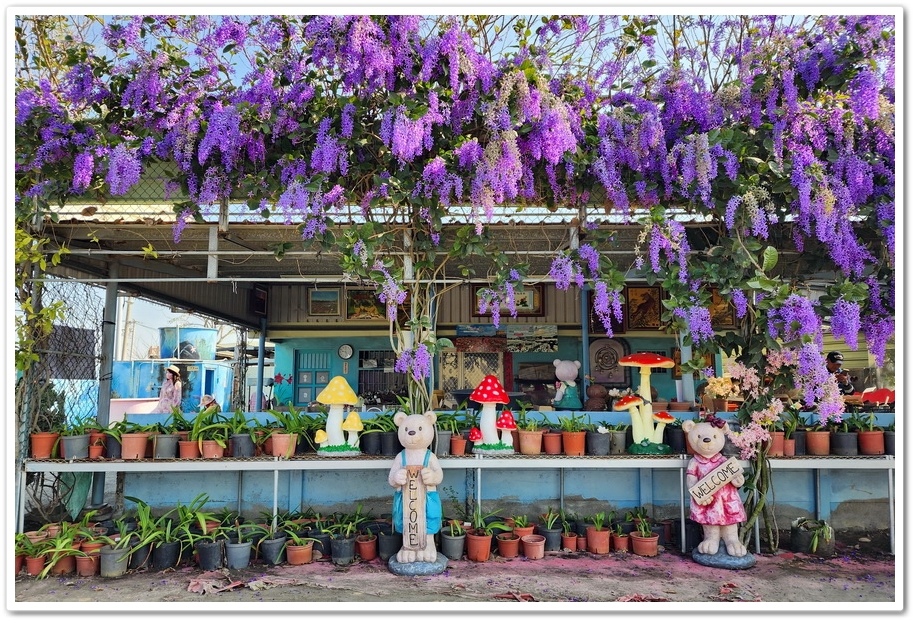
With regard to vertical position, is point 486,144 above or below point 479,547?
above

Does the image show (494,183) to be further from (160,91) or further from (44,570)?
(44,570)

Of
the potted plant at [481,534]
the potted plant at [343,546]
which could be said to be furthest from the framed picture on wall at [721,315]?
the potted plant at [343,546]

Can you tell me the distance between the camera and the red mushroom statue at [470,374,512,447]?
191 inches

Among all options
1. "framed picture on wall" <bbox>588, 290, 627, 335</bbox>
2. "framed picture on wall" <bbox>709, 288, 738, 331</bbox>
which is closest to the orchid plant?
"framed picture on wall" <bbox>709, 288, 738, 331</bbox>

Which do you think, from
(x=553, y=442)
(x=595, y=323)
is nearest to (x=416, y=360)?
(x=553, y=442)

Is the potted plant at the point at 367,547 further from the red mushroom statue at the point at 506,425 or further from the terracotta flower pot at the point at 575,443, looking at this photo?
the terracotta flower pot at the point at 575,443

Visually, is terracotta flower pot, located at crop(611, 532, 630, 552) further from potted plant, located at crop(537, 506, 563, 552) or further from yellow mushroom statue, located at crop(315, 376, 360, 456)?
yellow mushroom statue, located at crop(315, 376, 360, 456)

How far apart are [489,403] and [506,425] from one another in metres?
0.21

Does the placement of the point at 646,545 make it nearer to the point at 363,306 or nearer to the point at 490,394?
the point at 490,394

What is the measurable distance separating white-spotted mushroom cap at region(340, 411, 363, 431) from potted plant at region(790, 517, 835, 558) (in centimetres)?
337

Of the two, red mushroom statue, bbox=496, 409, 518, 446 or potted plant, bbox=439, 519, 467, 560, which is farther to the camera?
red mushroom statue, bbox=496, 409, 518, 446

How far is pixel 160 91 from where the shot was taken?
472 cm

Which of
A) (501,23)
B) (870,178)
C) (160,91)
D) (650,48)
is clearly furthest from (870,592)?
(160,91)

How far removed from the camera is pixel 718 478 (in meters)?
4.48
